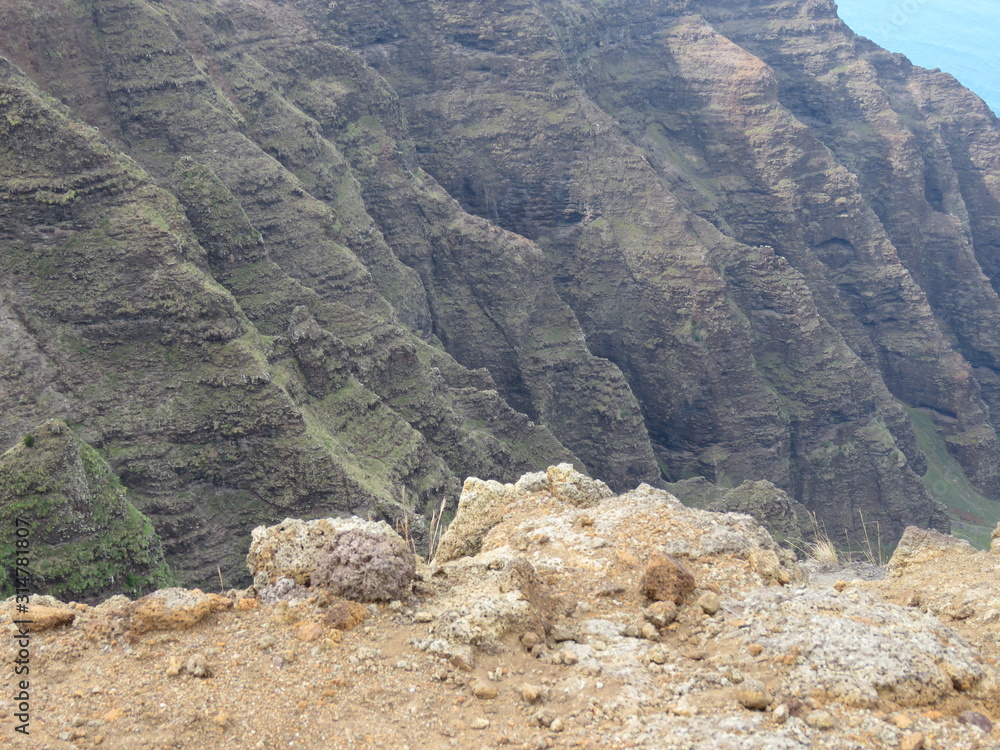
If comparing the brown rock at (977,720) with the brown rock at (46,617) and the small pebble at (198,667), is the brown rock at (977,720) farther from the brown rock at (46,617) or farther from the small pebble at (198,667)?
the brown rock at (46,617)

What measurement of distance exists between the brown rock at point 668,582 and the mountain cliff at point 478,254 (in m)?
11.1

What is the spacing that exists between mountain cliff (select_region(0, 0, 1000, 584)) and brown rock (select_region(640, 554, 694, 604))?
1115 cm

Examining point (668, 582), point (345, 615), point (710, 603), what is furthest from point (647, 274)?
point (345, 615)

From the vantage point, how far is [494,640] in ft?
24.9

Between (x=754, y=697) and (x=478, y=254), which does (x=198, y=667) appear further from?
(x=478, y=254)

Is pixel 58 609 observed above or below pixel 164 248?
above

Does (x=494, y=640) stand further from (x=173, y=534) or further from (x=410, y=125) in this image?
(x=410, y=125)

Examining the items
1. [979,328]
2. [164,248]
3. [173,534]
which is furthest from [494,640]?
[979,328]

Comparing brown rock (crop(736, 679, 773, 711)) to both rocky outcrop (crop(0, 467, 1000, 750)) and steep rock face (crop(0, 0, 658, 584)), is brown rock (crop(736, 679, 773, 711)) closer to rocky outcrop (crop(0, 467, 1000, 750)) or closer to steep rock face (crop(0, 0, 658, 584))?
rocky outcrop (crop(0, 467, 1000, 750))

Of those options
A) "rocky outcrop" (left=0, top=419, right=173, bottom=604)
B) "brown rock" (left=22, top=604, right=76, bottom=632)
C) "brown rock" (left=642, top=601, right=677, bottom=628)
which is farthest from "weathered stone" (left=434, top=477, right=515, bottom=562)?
"rocky outcrop" (left=0, top=419, right=173, bottom=604)

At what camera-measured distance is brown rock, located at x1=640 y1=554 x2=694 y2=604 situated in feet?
28.2

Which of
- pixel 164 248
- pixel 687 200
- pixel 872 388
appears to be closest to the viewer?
pixel 164 248

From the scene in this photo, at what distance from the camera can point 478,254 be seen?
6019 centimetres

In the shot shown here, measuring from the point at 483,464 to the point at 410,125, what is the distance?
38470mm
